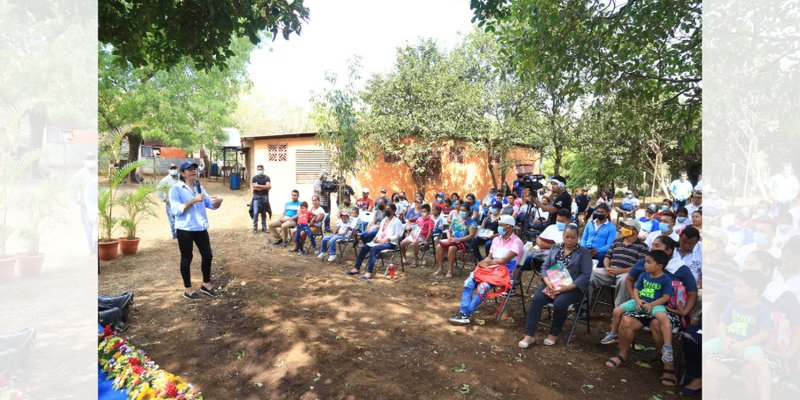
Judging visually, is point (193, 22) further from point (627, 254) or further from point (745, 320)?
point (745, 320)

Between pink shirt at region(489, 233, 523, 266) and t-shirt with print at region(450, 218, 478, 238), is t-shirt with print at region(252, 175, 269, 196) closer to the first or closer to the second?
t-shirt with print at region(450, 218, 478, 238)

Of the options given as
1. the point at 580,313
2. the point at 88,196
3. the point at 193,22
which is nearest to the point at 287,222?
the point at 88,196

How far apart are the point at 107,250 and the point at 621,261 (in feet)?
27.9

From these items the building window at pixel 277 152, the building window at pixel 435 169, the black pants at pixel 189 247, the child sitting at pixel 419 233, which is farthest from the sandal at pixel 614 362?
the building window at pixel 277 152

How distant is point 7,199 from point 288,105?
58.3 m

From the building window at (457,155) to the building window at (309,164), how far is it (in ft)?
15.0

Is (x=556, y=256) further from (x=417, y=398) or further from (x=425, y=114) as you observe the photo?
(x=425, y=114)

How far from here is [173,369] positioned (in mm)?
4148

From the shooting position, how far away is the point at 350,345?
4.61 m

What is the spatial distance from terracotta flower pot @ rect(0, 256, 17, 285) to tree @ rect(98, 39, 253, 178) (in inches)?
393

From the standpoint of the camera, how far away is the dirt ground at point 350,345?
3.84 m

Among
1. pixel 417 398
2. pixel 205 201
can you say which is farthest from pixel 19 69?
pixel 417 398

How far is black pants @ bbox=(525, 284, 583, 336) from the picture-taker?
4777 millimetres

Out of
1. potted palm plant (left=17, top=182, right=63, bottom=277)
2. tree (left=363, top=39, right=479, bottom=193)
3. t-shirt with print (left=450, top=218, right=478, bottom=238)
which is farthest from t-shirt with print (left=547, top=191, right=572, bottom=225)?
potted palm plant (left=17, top=182, right=63, bottom=277)
